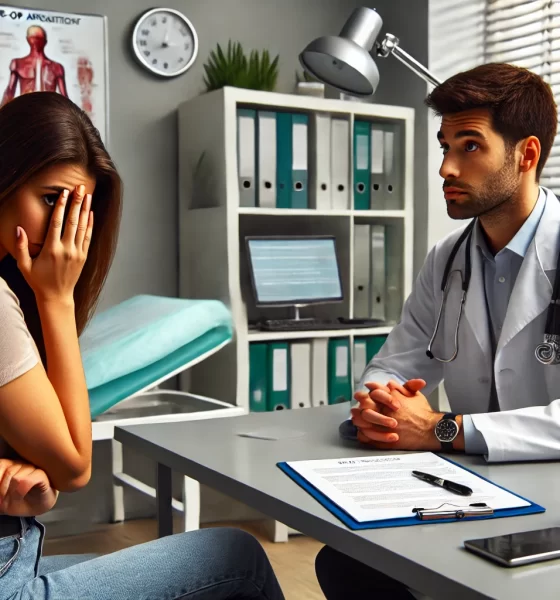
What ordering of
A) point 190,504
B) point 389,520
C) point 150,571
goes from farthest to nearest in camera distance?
1. point 190,504
2. point 150,571
3. point 389,520

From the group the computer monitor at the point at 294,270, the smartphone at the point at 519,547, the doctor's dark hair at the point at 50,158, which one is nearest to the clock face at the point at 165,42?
the computer monitor at the point at 294,270

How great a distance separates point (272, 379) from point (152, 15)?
57.8 inches

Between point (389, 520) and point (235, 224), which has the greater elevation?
point (235, 224)

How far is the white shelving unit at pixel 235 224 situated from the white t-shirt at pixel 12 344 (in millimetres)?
1920

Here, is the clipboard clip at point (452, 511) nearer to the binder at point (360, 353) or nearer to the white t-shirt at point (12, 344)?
the white t-shirt at point (12, 344)

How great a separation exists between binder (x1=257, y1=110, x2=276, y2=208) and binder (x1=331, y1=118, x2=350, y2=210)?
25 cm

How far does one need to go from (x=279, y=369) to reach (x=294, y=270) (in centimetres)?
38

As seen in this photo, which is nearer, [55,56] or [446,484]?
[446,484]

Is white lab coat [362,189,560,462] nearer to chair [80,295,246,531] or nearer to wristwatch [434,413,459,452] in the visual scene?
wristwatch [434,413,459,452]

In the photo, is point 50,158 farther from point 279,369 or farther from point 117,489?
point 117,489

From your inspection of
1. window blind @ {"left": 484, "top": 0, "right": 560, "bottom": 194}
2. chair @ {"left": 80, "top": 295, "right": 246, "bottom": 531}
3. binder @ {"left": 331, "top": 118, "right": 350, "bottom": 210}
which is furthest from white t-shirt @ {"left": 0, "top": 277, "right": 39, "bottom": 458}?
window blind @ {"left": 484, "top": 0, "right": 560, "bottom": 194}

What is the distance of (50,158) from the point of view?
47.6 inches

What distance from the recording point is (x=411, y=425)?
1.48 metres

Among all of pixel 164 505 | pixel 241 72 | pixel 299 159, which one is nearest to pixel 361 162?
pixel 299 159
